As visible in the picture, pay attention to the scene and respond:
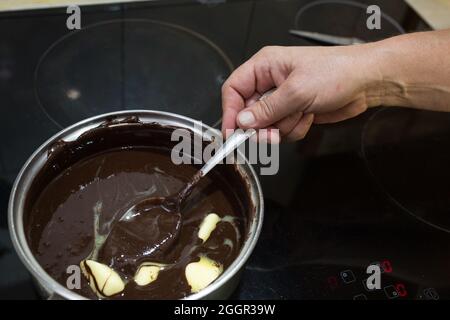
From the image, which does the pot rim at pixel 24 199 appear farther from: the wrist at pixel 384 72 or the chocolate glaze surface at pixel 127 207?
the wrist at pixel 384 72

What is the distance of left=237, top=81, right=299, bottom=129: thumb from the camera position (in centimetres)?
86

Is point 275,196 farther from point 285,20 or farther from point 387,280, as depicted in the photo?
point 285,20

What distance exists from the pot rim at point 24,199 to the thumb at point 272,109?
65 millimetres

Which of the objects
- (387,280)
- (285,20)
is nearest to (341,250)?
(387,280)

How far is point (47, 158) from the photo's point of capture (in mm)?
849

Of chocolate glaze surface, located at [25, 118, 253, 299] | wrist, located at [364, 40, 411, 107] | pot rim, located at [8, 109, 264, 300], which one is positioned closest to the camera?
pot rim, located at [8, 109, 264, 300]

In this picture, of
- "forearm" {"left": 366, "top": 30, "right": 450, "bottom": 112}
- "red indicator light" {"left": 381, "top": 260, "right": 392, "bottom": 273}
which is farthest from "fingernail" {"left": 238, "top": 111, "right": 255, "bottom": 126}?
"red indicator light" {"left": 381, "top": 260, "right": 392, "bottom": 273}

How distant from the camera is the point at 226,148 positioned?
2.87ft

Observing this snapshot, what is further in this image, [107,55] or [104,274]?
[107,55]

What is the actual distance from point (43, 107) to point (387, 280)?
790 millimetres

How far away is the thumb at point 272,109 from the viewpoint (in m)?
0.86

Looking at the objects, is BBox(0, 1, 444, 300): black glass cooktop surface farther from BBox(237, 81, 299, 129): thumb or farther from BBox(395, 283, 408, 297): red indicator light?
BBox(237, 81, 299, 129): thumb

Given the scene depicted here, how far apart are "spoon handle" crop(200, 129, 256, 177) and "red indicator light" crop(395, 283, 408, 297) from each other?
0.38 metres

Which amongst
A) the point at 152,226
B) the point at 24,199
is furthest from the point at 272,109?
the point at 24,199
